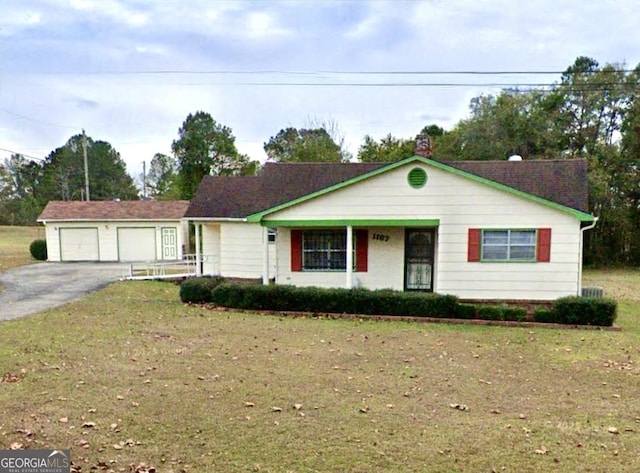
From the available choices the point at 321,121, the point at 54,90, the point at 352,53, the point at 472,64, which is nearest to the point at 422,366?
the point at 472,64

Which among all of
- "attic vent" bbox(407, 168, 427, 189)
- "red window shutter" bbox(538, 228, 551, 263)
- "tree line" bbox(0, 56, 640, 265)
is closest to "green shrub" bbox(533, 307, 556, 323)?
"red window shutter" bbox(538, 228, 551, 263)

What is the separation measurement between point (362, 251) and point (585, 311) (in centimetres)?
612

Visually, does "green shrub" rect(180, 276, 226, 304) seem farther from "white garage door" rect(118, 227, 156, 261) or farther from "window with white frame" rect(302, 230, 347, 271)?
"white garage door" rect(118, 227, 156, 261)

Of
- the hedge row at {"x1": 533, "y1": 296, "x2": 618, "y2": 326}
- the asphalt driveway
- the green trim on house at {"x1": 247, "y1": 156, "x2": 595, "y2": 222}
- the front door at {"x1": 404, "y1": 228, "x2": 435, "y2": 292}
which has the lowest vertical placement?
the asphalt driveway

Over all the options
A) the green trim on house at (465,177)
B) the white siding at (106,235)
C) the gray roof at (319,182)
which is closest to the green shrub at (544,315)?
the green trim on house at (465,177)

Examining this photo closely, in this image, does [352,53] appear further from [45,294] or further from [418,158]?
[45,294]

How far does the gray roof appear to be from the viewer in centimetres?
1507

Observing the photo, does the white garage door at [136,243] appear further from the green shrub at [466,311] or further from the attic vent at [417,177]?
the green shrub at [466,311]

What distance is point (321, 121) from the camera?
36.5 meters

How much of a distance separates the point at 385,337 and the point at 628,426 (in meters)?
4.70

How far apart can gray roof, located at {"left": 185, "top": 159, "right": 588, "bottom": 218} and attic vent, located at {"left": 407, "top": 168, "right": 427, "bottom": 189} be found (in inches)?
104

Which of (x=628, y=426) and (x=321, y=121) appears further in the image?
(x=321, y=121)

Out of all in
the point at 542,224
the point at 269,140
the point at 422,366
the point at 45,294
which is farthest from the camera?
the point at 269,140

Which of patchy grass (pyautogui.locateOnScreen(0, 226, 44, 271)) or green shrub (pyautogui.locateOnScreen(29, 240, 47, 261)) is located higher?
green shrub (pyautogui.locateOnScreen(29, 240, 47, 261))
